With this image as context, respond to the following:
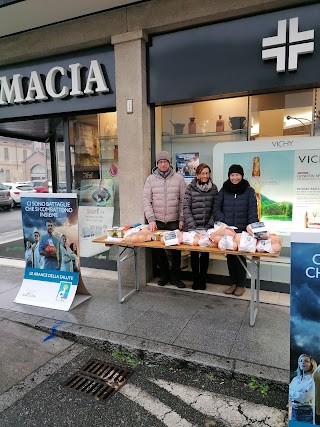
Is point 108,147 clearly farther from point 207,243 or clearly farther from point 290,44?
point 290,44

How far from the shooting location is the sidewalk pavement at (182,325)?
2945mm

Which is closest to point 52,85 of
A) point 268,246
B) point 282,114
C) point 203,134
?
point 203,134

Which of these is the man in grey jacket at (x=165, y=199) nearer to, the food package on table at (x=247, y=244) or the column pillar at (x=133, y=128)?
the column pillar at (x=133, y=128)

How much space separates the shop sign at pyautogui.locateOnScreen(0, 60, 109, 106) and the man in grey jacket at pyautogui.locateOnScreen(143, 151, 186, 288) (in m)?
1.53

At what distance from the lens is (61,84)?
5199 mm

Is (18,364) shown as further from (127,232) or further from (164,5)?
(164,5)

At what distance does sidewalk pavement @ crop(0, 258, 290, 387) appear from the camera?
2945mm

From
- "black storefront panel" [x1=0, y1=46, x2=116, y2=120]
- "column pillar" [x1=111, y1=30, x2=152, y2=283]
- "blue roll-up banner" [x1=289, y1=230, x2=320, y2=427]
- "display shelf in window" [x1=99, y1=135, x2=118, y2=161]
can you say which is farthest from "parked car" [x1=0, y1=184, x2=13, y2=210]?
"blue roll-up banner" [x1=289, y1=230, x2=320, y2=427]

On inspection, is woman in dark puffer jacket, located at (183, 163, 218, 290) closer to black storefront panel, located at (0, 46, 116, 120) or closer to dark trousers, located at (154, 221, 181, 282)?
dark trousers, located at (154, 221, 181, 282)

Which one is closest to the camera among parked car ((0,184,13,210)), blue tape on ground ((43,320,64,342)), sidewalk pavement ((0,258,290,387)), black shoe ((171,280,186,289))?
sidewalk pavement ((0,258,290,387))

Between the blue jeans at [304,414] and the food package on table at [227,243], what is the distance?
1663mm

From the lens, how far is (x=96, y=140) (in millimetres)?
5551

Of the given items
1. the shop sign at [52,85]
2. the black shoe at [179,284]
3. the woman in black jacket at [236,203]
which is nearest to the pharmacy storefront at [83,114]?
the shop sign at [52,85]

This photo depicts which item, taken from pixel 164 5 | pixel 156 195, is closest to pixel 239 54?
pixel 164 5
